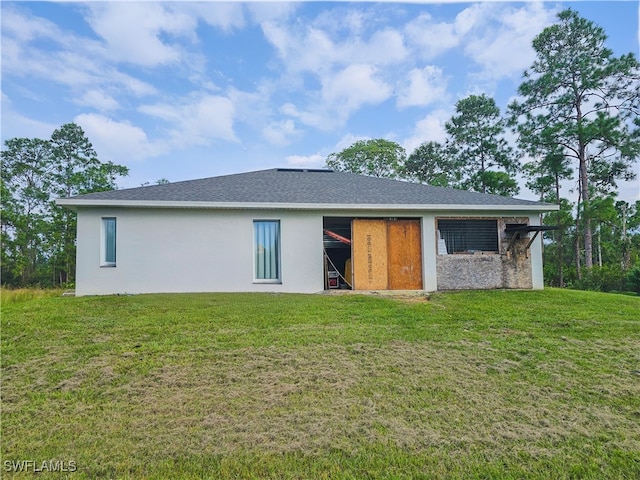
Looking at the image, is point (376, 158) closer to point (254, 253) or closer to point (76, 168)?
point (254, 253)

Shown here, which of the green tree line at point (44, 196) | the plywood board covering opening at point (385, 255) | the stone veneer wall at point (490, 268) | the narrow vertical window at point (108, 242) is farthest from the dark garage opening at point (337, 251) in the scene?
the green tree line at point (44, 196)

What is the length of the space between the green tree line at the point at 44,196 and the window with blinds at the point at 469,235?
21.7 meters

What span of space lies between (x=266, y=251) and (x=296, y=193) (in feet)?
6.68

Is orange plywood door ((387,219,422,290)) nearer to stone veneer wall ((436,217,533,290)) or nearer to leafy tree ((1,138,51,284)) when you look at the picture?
stone veneer wall ((436,217,533,290))

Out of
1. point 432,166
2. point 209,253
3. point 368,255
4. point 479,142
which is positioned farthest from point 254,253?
point 432,166

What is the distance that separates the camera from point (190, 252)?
31.0ft

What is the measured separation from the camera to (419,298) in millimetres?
8992

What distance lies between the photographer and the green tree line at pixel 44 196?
21766mm

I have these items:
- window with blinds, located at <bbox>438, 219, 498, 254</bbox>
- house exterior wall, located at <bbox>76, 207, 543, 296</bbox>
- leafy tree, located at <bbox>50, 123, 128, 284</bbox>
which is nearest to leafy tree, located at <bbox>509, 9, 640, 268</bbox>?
window with blinds, located at <bbox>438, 219, 498, 254</bbox>

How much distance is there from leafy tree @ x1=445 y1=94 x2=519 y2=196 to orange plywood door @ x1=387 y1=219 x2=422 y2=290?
50.7 feet

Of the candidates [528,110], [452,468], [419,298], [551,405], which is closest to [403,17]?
[419,298]

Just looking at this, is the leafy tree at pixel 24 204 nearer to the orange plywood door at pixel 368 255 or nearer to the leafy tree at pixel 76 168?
the leafy tree at pixel 76 168

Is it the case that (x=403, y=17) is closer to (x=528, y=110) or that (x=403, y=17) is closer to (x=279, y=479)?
(x=279, y=479)

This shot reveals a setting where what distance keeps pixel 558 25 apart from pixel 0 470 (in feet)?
94.8
